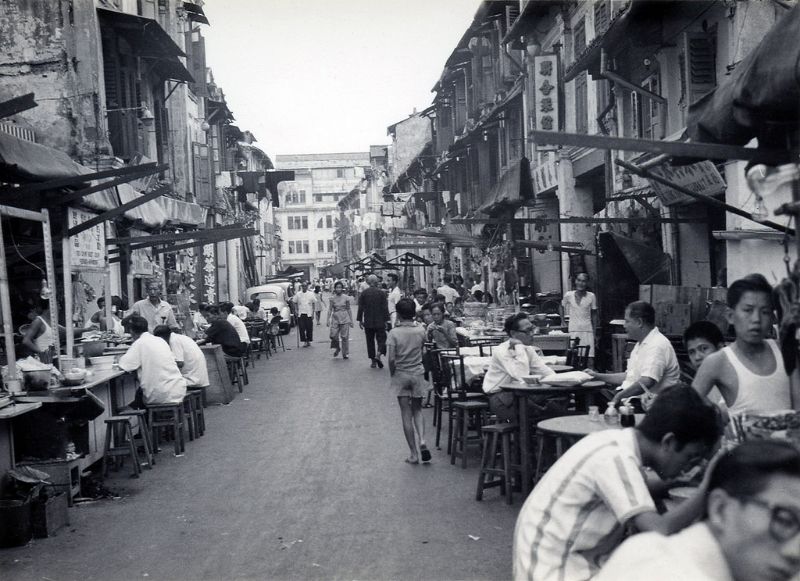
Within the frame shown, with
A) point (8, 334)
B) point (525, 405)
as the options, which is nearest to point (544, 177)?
point (525, 405)

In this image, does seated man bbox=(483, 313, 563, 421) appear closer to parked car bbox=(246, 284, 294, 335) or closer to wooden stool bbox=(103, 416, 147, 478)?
wooden stool bbox=(103, 416, 147, 478)

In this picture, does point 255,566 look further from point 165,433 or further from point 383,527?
point 165,433

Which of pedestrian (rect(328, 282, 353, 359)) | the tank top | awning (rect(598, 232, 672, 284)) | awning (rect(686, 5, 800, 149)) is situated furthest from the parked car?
the tank top

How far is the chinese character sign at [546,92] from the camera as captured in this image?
2045 centimetres

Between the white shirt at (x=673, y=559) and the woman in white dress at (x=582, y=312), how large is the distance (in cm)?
1312

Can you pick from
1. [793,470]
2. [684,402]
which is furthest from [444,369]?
[793,470]

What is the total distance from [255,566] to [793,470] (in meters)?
4.80

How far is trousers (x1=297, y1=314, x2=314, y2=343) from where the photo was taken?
27219 mm

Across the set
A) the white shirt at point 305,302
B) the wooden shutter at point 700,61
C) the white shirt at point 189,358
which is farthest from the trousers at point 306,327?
the wooden shutter at point 700,61

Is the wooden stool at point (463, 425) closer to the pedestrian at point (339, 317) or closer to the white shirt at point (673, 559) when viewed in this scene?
the white shirt at point (673, 559)

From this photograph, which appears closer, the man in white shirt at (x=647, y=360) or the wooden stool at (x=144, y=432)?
the man in white shirt at (x=647, y=360)

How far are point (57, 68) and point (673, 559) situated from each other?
20.3 meters

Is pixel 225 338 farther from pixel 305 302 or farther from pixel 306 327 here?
pixel 306 327

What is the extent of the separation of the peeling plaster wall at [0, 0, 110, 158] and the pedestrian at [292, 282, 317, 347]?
25.5ft
